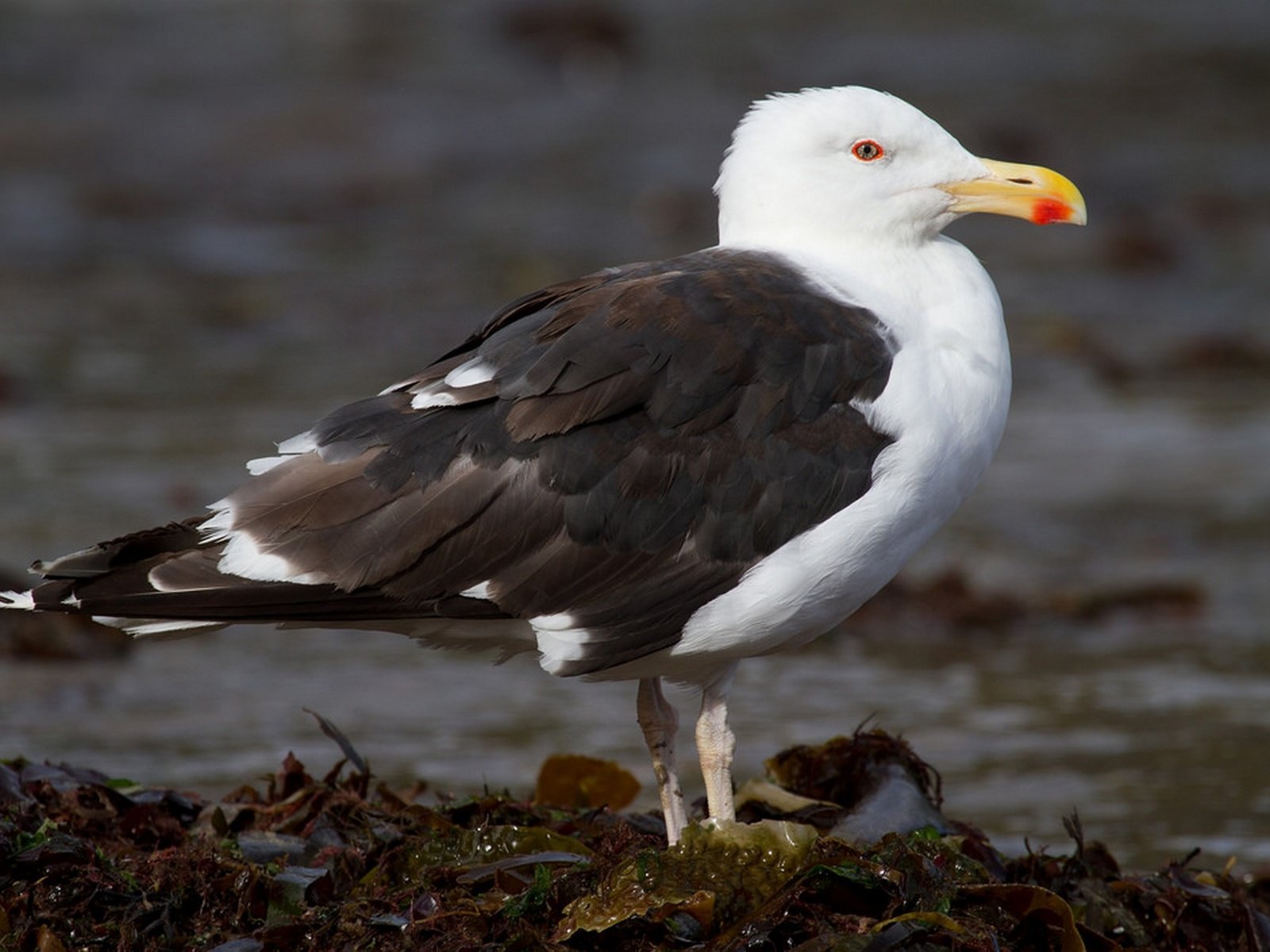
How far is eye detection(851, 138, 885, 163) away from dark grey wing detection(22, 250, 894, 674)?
742 mm

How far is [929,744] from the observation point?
6.29 m

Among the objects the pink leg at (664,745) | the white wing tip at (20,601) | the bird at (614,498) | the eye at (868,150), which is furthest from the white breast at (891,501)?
the white wing tip at (20,601)

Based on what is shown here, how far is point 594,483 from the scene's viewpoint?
427cm

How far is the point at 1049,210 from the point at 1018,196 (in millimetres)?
86

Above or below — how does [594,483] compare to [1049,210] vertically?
below

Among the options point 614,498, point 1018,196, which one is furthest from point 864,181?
point 614,498

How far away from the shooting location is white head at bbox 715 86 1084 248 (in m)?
4.88

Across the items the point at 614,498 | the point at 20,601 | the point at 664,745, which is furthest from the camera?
the point at 664,745

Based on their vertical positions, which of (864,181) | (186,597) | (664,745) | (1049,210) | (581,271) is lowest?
(581,271)

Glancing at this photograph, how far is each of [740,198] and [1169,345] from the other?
8201 millimetres

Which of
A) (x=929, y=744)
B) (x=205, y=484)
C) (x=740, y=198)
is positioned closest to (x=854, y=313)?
(x=740, y=198)

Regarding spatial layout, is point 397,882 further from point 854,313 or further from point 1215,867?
point 1215,867

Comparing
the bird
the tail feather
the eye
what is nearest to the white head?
A: the eye

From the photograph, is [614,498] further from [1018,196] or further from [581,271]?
[581,271]
